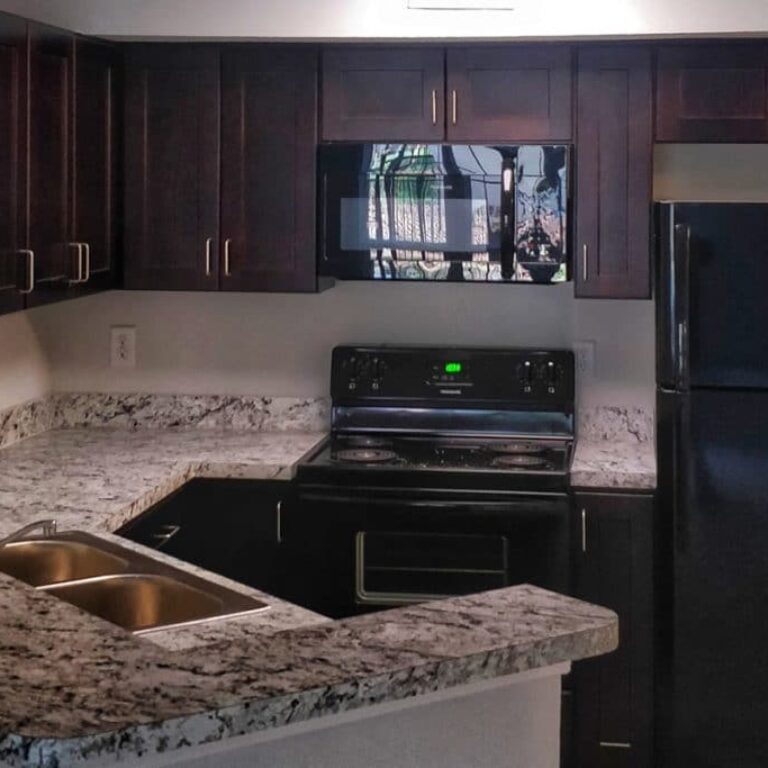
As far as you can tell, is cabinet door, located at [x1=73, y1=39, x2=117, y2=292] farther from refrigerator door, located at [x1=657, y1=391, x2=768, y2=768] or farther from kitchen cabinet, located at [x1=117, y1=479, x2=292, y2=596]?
refrigerator door, located at [x1=657, y1=391, x2=768, y2=768]

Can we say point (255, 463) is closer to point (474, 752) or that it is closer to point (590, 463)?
point (590, 463)

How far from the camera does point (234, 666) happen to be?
1.35 metres

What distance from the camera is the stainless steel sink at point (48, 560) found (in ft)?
8.86

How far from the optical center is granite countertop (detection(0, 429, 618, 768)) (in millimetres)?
1204

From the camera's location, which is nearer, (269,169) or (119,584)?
(119,584)

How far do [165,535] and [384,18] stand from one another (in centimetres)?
146

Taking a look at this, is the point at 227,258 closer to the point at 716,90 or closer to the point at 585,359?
the point at 585,359

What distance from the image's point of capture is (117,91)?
12.9 ft

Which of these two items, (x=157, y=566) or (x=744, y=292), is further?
(x=744, y=292)

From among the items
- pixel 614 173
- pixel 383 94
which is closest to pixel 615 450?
pixel 614 173

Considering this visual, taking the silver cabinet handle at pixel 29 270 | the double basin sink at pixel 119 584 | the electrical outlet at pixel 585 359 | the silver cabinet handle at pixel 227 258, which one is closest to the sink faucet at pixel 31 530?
the double basin sink at pixel 119 584

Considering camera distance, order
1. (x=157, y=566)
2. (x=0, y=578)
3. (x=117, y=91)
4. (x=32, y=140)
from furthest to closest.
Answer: (x=117, y=91), (x=32, y=140), (x=157, y=566), (x=0, y=578)

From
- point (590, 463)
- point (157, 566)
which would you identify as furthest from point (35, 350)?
point (157, 566)

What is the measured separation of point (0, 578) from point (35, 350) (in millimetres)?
2535
